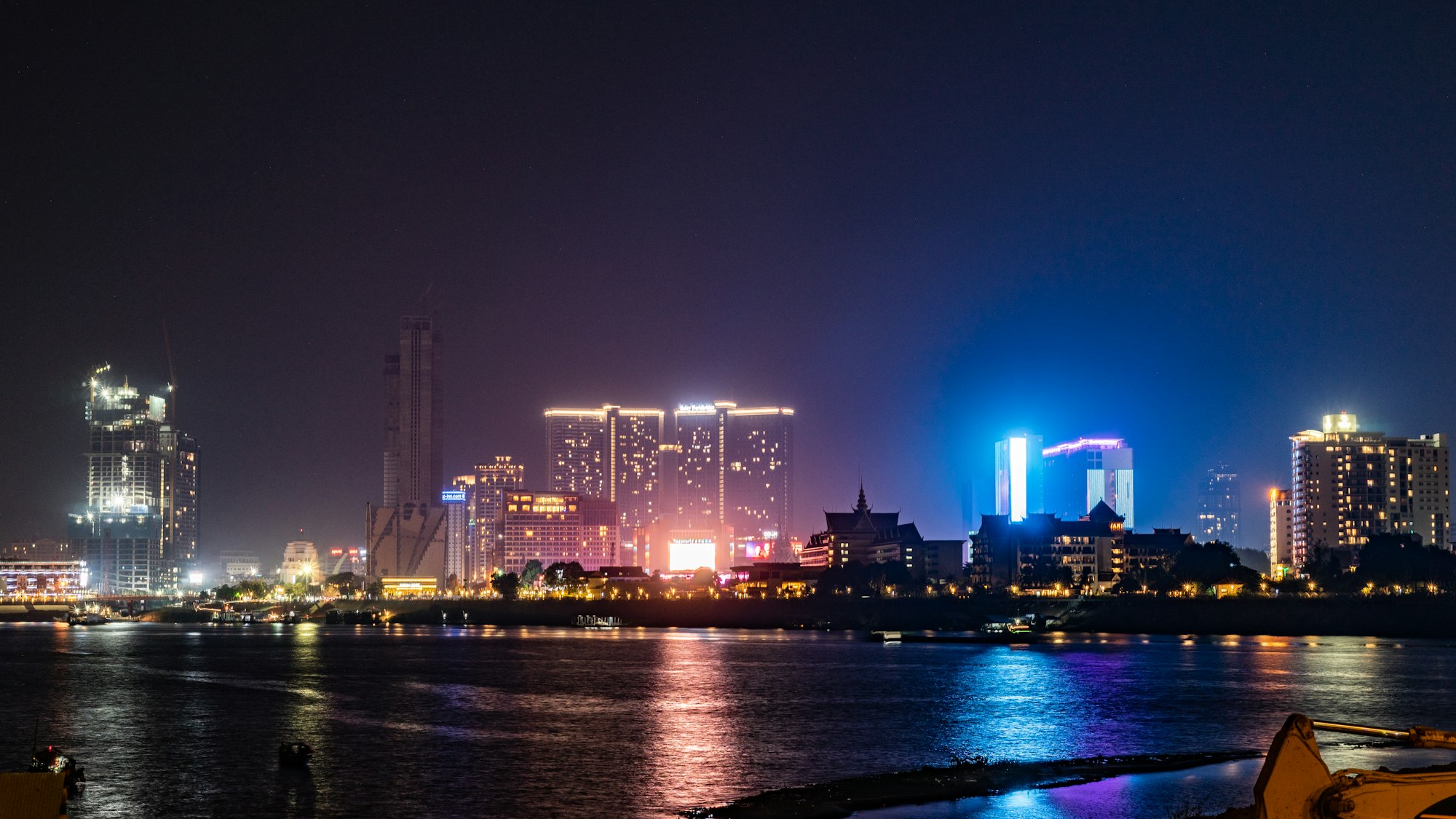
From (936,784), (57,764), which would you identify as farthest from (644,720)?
(936,784)

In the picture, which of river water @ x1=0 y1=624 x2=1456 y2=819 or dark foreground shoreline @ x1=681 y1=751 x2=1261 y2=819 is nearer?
dark foreground shoreline @ x1=681 y1=751 x2=1261 y2=819

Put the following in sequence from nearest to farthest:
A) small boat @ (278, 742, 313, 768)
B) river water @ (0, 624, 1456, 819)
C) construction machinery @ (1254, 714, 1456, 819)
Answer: construction machinery @ (1254, 714, 1456, 819) < river water @ (0, 624, 1456, 819) < small boat @ (278, 742, 313, 768)

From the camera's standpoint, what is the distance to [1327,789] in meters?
13.4

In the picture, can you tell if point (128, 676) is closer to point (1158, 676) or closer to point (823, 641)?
point (1158, 676)

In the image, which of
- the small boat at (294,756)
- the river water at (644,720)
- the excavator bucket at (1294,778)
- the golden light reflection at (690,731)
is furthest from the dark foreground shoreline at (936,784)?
the excavator bucket at (1294,778)

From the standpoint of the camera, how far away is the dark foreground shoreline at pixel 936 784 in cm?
3750

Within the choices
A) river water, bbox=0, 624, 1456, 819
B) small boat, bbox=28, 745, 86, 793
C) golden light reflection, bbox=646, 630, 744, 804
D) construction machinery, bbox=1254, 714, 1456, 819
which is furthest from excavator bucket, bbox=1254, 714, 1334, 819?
small boat, bbox=28, 745, 86, 793

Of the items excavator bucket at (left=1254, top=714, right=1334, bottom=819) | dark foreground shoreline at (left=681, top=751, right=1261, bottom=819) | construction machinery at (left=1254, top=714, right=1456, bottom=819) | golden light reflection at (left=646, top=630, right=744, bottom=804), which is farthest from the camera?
golden light reflection at (left=646, top=630, right=744, bottom=804)

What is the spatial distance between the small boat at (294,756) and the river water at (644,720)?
1.61ft

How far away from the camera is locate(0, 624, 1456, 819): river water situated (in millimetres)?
43531

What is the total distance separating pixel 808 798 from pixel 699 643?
121958mm

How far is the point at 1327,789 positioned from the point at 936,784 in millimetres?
28701

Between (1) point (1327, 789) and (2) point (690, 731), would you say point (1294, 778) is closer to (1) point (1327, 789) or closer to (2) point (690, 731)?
(1) point (1327, 789)

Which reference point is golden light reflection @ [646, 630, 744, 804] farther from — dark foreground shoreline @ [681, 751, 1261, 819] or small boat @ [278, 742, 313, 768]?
small boat @ [278, 742, 313, 768]
